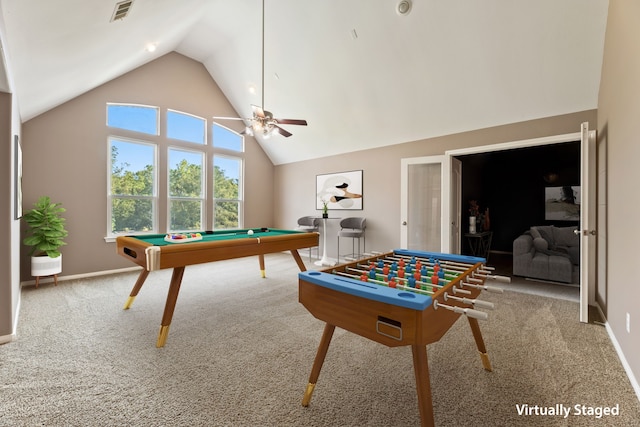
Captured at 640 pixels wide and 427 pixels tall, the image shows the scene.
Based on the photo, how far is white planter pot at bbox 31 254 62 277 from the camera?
3.72m

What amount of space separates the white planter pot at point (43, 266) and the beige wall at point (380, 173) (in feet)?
14.4

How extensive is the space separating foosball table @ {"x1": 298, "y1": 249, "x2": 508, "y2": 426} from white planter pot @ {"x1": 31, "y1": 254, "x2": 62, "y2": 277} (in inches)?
168

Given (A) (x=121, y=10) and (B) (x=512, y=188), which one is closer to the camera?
(A) (x=121, y=10)

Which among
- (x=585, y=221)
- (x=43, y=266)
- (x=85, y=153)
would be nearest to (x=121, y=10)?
(x=85, y=153)

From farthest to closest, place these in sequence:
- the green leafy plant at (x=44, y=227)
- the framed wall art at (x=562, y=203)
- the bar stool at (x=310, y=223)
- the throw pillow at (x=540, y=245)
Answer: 1. the bar stool at (x=310, y=223)
2. the framed wall art at (x=562, y=203)
3. the throw pillow at (x=540, y=245)
4. the green leafy plant at (x=44, y=227)

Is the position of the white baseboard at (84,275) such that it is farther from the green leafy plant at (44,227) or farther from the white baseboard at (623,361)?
the white baseboard at (623,361)

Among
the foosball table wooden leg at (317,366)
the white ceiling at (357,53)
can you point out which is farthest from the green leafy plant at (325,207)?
the foosball table wooden leg at (317,366)

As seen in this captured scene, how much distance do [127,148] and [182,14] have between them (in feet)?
8.38

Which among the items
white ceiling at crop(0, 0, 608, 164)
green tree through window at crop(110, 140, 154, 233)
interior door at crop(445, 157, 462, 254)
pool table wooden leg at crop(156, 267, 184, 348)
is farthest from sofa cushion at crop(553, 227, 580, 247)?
green tree through window at crop(110, 140, 154, 233)

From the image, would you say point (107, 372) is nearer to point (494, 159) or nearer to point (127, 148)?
point (127, 148)

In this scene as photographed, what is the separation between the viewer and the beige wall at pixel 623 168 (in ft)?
6.00

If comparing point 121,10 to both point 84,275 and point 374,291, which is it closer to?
point 374,291

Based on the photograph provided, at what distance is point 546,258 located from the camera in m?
4.30

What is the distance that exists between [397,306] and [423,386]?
401mm
